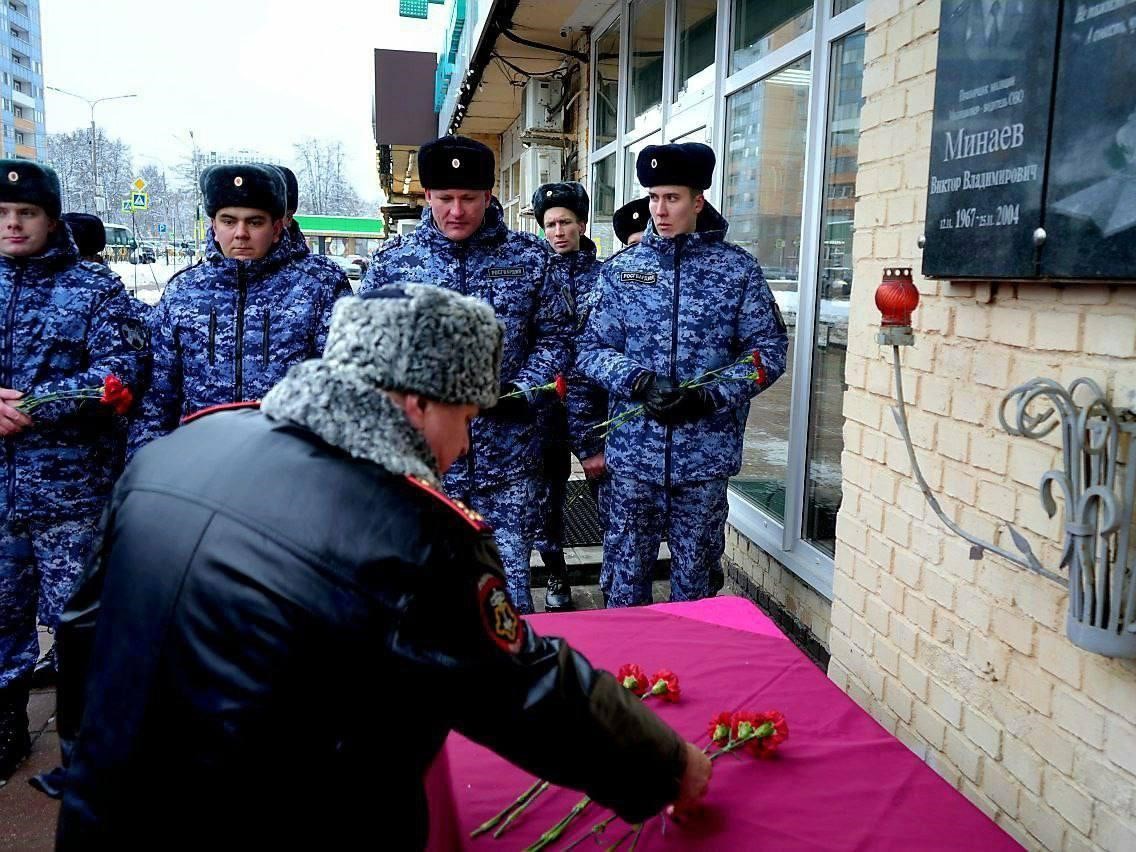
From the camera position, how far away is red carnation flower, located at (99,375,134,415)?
277cm

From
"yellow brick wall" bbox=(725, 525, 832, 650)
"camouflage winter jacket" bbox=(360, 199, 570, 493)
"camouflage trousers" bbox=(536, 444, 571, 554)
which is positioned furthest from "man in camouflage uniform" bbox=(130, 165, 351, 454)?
"yellow brick wall" bbox=(725, 525, 832, 650)

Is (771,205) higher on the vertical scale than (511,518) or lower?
higher

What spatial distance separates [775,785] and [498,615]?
0.70 metres

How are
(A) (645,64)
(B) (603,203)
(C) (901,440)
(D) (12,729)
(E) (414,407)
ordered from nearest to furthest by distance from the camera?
(E) (414,407) → (C) (901,440) → (D) (12,729) → (A) (645,64) → (B) (603,203)

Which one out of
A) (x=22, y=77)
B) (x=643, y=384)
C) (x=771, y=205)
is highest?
(x=22, y=77)

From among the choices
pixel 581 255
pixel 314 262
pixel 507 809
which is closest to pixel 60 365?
pixel 314 262

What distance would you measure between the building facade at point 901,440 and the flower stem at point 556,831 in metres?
0.98

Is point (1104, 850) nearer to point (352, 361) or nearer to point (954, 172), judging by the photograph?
point (954, 172)

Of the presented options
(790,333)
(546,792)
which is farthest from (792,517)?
(546,792)

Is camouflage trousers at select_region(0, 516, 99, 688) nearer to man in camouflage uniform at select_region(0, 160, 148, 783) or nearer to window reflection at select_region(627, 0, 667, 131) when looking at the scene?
man in camouflage uniform at select_region(0, 160, 148, 783)

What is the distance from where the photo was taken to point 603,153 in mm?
6680

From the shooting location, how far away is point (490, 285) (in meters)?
3.04

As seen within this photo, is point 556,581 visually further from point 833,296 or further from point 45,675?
point 45,675

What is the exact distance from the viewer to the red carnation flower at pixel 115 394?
109 inches
